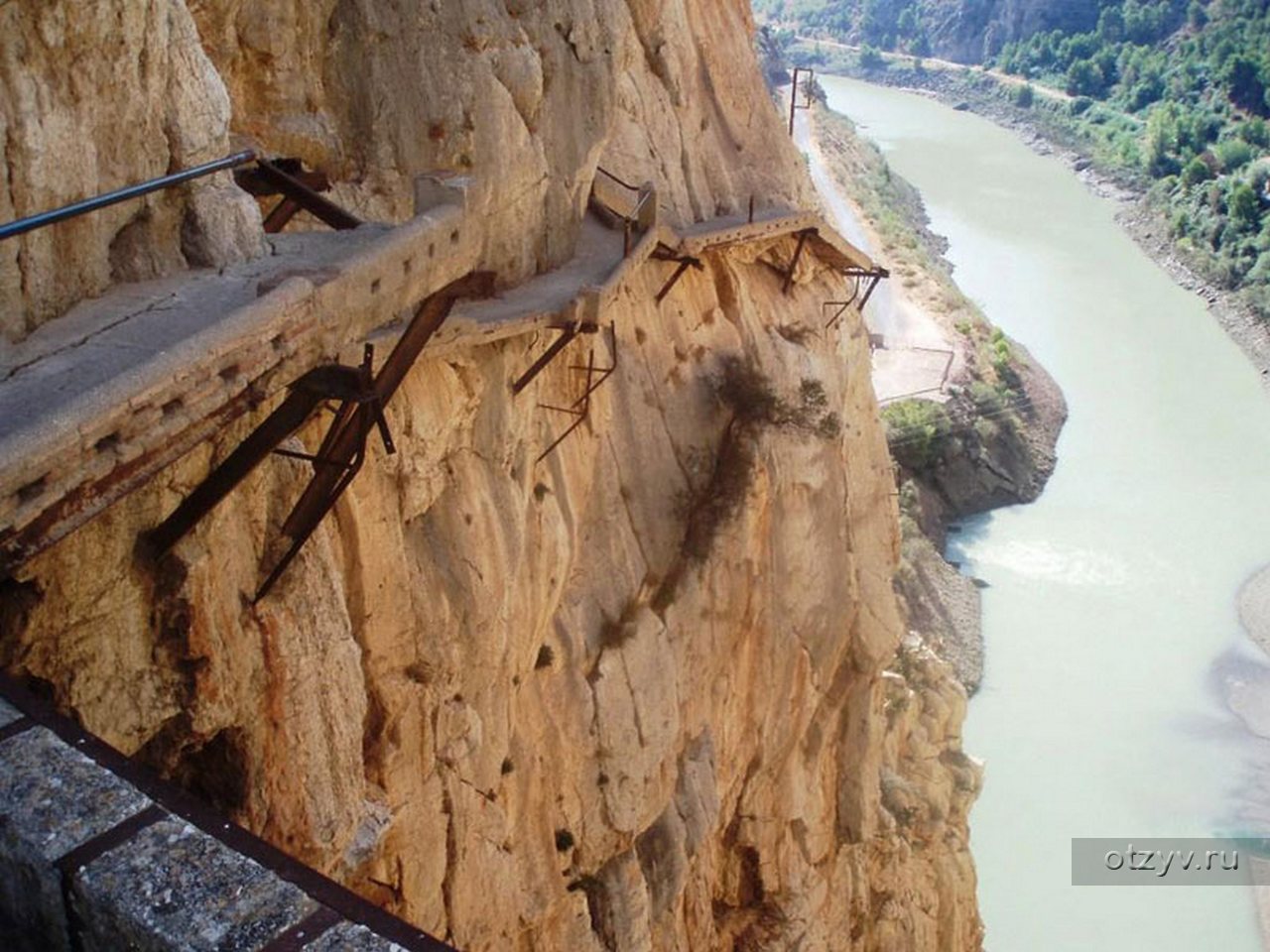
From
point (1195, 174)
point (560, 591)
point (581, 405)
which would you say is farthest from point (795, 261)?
point (1195, 174)

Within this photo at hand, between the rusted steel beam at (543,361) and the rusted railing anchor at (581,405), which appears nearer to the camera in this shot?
the rusted steel beam at (543,361)

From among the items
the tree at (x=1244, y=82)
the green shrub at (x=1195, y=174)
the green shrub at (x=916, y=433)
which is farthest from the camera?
the tree at (x=1244, y=82)

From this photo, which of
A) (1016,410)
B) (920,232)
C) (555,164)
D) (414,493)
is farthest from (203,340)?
(920,232)

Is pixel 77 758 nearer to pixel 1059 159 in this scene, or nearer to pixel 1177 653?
pixel 1177 653

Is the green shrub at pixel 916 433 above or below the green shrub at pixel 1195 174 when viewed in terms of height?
below

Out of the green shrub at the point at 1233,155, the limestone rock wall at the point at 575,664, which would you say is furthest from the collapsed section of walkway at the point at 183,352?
the green shrub at the point at 1233,155

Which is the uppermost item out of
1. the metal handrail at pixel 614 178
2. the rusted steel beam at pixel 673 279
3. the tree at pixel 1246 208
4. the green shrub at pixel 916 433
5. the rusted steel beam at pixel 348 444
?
the metal handrail at pixel 614 178

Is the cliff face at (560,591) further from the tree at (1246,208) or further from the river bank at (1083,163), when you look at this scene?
the tree at (1246,208)

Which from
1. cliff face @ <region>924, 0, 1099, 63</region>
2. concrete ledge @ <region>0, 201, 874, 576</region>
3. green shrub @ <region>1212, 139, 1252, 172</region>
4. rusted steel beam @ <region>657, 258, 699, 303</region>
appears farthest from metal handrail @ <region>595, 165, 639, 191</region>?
cliff face @ <region>924, 0, 1099, 63</region>
